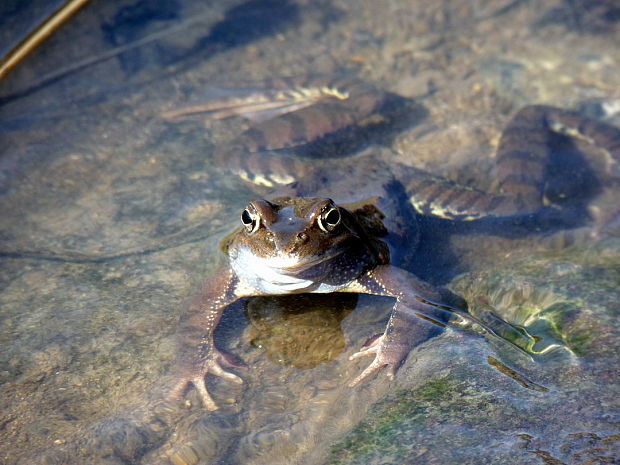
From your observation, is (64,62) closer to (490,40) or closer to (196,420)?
(196,420)

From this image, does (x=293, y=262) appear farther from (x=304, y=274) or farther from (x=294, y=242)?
(x=304, y=274)

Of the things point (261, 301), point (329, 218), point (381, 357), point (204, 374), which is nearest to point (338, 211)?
point (329, 218)

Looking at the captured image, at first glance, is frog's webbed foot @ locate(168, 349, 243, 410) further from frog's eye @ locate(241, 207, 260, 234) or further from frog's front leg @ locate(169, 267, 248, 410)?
frog's eye @ locate(241, 207, 260, 234)

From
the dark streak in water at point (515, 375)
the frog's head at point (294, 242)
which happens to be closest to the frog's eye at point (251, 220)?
the frog's head at point (294, 242)

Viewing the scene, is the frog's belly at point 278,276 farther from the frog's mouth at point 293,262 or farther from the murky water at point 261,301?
the murky water at point 261,301

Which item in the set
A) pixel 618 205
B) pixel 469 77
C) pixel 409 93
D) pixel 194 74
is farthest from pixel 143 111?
pixel 618 205

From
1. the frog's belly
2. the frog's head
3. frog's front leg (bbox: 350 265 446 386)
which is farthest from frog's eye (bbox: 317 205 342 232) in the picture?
frog's front leg (bbox: 350 265 446 386)
